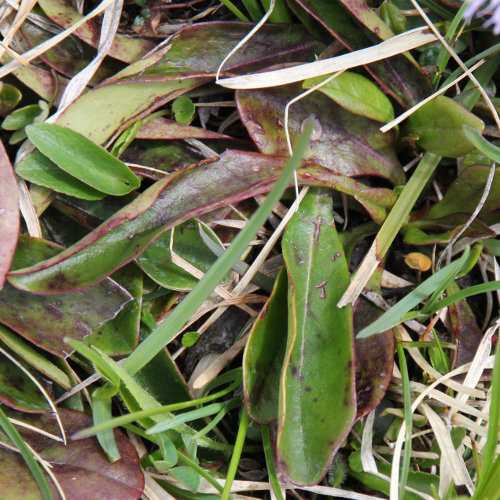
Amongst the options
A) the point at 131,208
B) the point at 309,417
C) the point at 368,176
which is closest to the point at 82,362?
the point at 131,208

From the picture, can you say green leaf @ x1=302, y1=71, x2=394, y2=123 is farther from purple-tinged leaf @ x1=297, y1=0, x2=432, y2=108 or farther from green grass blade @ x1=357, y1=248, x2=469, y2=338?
green grass blade @ x1=357, y1=248, x2=469, y2=338

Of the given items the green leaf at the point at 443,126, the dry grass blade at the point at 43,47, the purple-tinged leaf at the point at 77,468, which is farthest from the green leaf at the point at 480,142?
the purple-tinged leaf at the point at 77,468

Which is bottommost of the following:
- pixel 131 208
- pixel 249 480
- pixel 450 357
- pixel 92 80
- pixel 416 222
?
pixel 249 480

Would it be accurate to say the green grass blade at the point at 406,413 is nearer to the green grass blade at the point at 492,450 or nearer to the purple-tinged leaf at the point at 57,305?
the green grass blade at the point at 492,450

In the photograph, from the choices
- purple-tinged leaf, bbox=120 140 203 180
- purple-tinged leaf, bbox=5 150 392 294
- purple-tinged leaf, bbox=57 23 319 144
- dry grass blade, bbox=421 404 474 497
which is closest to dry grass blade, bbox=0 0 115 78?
purple-tinged leaf, bbox=57 23 319 144

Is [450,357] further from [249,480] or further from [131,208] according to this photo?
[131,208]

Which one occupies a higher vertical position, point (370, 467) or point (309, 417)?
point (309, 417)
